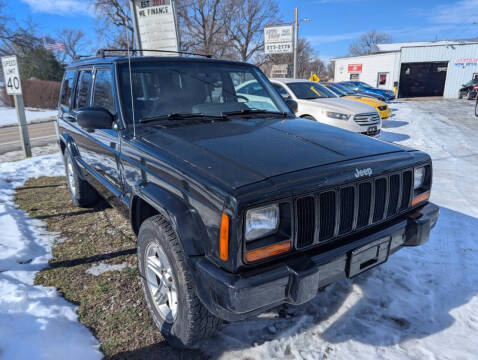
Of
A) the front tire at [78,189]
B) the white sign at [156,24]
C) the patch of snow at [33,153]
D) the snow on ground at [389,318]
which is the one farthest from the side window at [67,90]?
the patch of snow at [33,153]

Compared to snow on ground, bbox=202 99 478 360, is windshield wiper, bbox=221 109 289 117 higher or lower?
higher

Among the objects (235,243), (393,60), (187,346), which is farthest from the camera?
(393,60)

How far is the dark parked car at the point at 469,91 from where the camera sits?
2620cm

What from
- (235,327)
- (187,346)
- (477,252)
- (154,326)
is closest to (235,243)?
(187,346)

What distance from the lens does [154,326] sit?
2465 mm

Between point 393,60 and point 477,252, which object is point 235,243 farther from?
point 393,60

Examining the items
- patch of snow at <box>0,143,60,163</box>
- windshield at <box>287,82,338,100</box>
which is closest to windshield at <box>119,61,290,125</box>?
windshield at <box>287,82,338,100</box>

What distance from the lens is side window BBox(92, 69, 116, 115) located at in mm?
2879

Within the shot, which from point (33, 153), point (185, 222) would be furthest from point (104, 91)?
point (33, 153)

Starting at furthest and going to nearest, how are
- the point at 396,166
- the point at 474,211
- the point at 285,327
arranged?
the point at 474,211, the point at 285,327, the point at 396,166

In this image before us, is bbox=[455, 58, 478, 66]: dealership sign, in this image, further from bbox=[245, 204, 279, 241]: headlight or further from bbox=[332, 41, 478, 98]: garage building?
bbox=[245, 204, 279, 241]: headlight

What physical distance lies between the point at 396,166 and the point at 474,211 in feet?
9.59

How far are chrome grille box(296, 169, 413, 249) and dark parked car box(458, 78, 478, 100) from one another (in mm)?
29779

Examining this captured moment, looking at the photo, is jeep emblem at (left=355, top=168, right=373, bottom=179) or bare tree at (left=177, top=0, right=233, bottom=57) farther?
bare tree at (left=177, top=0, right=233, bottom=57)
